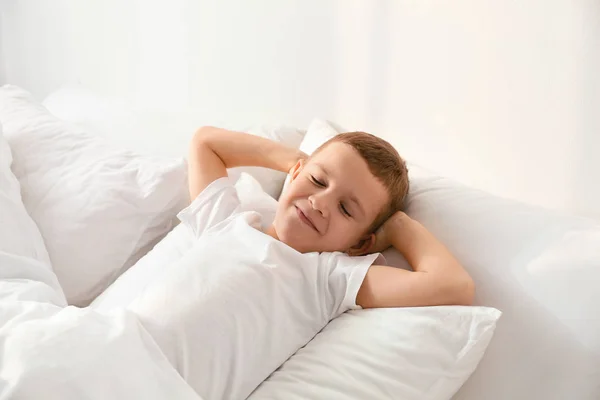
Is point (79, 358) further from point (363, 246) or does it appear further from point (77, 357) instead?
point (363, 246)

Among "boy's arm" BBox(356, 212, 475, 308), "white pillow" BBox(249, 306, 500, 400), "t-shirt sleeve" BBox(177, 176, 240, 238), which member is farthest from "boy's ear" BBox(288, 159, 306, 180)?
"white pillow" BBox(249, 306, 500, 400)

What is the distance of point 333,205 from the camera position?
104cm

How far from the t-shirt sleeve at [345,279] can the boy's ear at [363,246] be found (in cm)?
7

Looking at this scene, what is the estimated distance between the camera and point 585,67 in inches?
39.8

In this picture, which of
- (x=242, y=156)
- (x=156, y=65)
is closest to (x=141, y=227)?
(x=242, y=156)

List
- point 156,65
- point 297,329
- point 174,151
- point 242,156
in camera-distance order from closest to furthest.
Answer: point 297,329 → point 242,156 → point 174,151 → point 156,65

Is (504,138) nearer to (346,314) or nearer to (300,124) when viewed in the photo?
(346,314)

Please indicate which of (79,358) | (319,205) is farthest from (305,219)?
(79,358)

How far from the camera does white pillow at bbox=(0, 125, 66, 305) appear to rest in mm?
948

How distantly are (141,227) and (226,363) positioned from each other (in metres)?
0.55

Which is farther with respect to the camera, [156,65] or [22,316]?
[156,65]

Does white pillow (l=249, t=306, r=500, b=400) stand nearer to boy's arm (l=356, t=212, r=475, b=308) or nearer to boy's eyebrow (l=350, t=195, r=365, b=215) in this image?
boy's arm (l=356, t=212, r=475, b=308)

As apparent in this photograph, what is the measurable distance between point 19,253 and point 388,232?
62 centimetres

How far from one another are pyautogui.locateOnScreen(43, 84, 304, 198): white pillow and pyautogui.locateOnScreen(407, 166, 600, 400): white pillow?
543 mm
